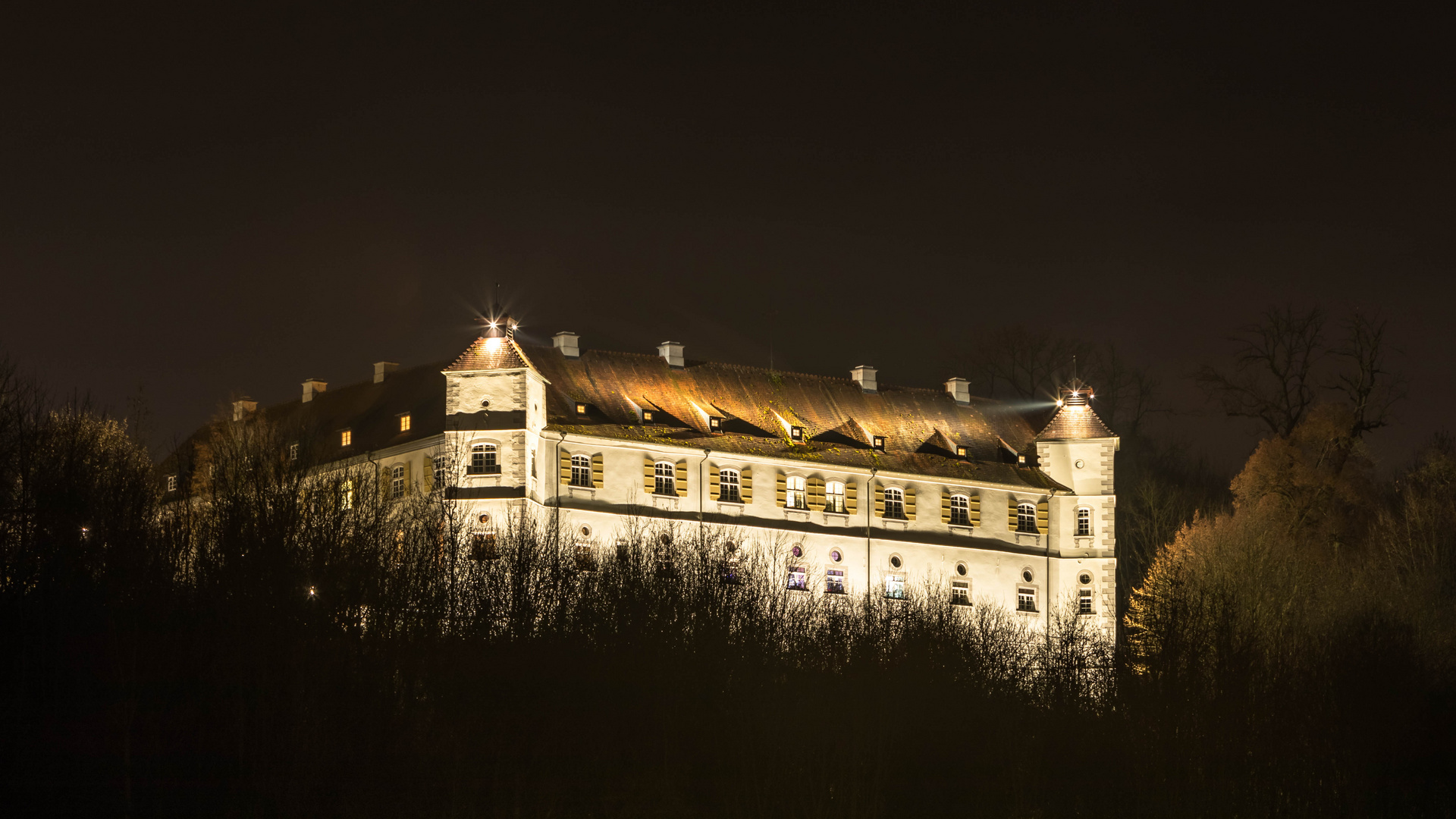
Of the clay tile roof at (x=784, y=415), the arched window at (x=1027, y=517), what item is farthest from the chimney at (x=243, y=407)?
the arched window at (x=1027, y=517)

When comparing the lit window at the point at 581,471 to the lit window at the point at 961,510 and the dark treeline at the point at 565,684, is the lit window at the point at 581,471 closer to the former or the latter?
the dark treeline at the point at 565,684

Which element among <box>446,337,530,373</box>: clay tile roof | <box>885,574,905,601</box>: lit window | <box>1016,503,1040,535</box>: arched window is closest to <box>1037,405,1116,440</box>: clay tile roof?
<box>1016,503,1040,535</box>: arched window

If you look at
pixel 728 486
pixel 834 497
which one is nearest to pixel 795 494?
pixel 834 497

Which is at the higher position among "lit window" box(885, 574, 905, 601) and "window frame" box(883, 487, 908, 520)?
"window frame" box(883, 487, 908, 520)

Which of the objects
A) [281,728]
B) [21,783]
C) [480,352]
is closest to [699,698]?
[281,728]

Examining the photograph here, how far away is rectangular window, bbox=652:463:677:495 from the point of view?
68.2 meters

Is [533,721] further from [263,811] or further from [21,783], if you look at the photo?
[21,783]

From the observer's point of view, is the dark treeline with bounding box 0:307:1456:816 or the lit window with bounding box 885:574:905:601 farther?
the lit window with bounding box 885:574:905:601

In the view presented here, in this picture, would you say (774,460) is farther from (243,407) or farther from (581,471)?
(243,407)

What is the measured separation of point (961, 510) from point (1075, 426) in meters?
7.49

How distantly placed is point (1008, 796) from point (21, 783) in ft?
67.4

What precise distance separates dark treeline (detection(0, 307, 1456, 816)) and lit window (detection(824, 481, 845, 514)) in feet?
52.3

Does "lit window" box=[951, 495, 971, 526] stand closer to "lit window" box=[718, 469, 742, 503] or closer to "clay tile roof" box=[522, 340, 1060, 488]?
"clay tile roof" box=[522, 340, 1060, 488]

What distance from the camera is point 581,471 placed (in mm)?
66812
